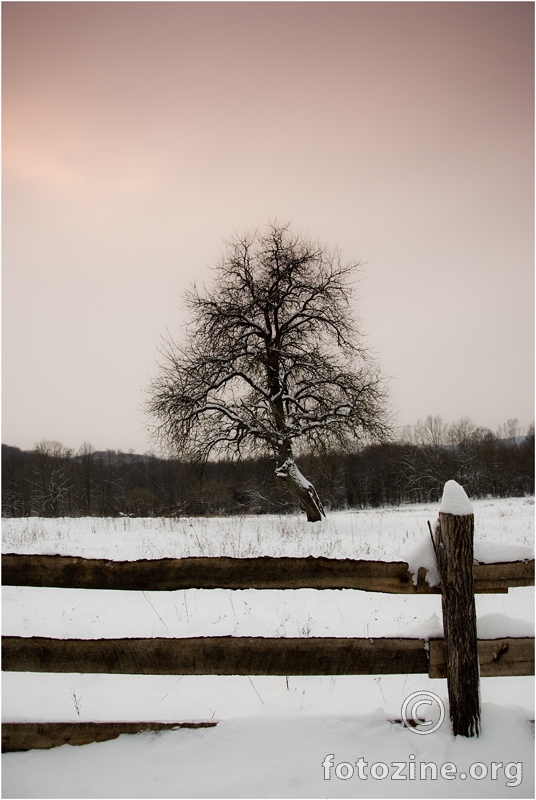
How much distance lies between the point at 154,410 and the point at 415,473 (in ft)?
199

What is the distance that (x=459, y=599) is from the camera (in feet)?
7.70

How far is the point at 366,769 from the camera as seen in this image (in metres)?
2.39

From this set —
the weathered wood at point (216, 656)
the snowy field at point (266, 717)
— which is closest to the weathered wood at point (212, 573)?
the snowy field at point (266, 717)

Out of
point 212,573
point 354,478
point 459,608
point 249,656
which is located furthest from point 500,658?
point 354,478

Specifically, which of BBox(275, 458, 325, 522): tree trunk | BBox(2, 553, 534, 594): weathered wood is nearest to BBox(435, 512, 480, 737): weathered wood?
BBox(2, 553, 534, 594): weathered wood

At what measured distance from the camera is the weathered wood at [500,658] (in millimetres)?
2457

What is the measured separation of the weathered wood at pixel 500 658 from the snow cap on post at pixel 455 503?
0.80 meters

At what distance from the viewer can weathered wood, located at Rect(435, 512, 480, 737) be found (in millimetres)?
2340

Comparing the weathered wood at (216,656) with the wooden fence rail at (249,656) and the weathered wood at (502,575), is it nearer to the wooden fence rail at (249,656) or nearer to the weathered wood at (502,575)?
the wooden fence rail at (249,656)

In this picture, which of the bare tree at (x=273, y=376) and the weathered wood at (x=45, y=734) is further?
the bare tree at (x=273, y=376)

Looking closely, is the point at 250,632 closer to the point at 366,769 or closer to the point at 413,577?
the point at 366,769

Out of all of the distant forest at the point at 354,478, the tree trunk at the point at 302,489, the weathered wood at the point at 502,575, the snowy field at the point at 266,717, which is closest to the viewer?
the snowy field at the point at 266,717

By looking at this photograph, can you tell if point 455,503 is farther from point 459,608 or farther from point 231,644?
point 231,644

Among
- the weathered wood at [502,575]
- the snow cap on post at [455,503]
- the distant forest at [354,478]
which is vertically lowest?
the distant forest at [354,478]
